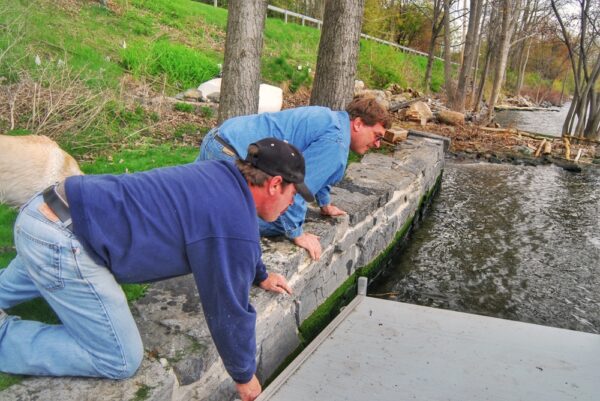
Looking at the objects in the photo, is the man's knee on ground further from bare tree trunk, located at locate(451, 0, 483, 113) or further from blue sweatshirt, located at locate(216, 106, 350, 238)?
bare tree trunk, located at locate(451, 0, 483, 113)

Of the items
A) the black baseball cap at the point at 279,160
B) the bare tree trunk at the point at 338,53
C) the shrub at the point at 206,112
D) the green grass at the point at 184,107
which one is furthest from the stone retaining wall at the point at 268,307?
the green grass at the point at 184,107

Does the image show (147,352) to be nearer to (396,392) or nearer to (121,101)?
(396,392)

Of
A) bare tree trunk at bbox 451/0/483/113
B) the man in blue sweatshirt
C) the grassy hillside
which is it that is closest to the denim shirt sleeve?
the man in blue sweatshirt

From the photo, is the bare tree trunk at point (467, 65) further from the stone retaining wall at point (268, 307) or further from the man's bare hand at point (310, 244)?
the man's bare hand at point (310, 244)

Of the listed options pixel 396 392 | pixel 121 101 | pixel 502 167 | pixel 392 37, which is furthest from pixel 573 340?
pixel 392 37

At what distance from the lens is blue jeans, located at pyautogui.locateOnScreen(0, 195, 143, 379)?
6.20ft

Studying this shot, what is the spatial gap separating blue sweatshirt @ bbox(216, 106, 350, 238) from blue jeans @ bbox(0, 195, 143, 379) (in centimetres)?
151

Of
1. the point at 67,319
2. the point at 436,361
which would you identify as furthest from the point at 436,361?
the point at 67,319

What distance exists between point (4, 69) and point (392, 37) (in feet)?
88.2

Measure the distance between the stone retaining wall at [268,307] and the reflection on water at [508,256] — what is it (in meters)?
0.59

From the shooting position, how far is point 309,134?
10.9 feet

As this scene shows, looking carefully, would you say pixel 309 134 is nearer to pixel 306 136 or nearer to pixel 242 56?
pixel 306 136

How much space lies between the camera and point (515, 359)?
9.78 feet

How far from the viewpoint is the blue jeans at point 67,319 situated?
1889 millimetres
